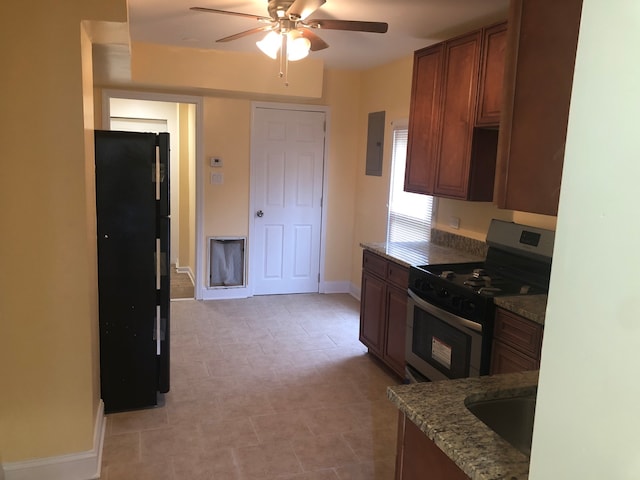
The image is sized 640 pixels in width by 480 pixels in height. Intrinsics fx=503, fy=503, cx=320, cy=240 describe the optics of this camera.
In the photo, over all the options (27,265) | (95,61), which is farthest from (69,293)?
(95,61)

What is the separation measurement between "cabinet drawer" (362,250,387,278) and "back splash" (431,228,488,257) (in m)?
0.65

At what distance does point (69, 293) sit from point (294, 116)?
12.7ft

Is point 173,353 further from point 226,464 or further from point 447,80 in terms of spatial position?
point 447,80

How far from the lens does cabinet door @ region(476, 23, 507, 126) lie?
3111 mm

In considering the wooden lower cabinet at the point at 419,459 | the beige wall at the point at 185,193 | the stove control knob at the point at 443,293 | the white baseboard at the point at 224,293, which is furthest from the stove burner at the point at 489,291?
the beige wall at the point at 185,193

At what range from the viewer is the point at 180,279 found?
6805mm

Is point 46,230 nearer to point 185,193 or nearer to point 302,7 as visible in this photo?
point 302,7

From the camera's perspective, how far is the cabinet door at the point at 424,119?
12.4 ft

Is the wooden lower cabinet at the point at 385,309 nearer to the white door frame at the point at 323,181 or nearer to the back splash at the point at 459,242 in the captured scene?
the back splash at the point at 459,242

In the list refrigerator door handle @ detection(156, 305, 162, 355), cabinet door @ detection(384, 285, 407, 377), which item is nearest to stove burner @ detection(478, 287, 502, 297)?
cabinet door @ detection(384, 285, 407, 377)

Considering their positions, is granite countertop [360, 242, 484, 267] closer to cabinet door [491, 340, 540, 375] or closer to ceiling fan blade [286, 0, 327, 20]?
cabinet door [491, 340, 540, 375]

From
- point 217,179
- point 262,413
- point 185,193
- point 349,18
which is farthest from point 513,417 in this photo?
point 185,193

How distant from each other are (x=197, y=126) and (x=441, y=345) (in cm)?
365

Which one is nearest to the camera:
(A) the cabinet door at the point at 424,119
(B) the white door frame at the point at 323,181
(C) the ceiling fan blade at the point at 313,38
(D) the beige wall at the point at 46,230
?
(D) the beige wall at the point at 46,230
